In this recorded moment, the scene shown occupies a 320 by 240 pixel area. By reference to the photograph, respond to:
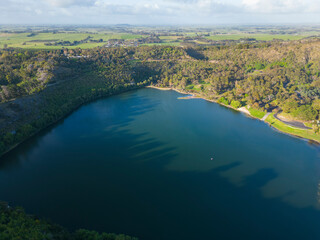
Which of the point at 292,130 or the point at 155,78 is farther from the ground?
the point at 155,78

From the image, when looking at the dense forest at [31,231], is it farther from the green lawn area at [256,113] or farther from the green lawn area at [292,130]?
the green lawn area at [256,113]

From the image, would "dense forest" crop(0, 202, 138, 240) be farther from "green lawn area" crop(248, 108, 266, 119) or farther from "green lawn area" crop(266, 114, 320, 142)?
"green lawn area" crop(248, 108, 266, 119)

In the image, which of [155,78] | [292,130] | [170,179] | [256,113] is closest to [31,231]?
[170,179]

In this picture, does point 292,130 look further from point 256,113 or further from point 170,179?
point 170,179

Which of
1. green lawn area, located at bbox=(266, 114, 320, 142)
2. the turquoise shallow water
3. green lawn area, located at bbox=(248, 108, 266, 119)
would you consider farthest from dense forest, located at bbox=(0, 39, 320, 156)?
the turquoise shallow water

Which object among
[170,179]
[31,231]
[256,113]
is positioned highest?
[256,113]

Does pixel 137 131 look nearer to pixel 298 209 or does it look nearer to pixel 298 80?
pixel 298 209

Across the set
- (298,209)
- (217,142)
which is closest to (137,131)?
(217,142)
